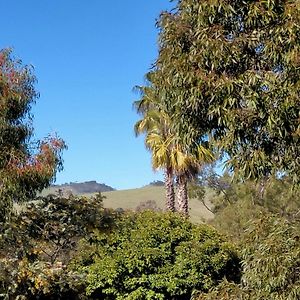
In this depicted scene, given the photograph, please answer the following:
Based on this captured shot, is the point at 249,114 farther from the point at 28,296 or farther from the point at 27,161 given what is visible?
the point at 28,296

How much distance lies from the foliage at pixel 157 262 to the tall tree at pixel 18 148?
4.95 meters

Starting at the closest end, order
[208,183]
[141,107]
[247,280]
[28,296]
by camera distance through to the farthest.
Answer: [247,280] → [28,296] → [141,107] → [208,183]

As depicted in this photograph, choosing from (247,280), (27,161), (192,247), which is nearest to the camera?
(247,280)

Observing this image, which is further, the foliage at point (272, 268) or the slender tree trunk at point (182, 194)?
the slender tree trunk at point (182, 194)

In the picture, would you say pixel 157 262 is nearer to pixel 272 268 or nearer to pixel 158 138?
pixel 158 138

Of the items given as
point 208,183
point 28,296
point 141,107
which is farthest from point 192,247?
point 208,183

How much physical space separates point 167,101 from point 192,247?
8227mm

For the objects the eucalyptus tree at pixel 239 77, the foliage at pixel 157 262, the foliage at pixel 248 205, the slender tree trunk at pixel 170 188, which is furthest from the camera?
the foliage at pixel 248 205

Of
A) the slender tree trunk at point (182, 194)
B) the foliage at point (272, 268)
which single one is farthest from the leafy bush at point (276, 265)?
the slender tree trunk at point (182, 194)

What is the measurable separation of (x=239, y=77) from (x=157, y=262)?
8.91 metres

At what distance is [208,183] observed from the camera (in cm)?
3044

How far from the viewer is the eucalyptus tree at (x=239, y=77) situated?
5590 millimetres

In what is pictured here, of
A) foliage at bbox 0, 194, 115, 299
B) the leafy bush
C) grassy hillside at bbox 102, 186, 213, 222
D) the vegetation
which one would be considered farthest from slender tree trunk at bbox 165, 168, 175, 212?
grassy hillside at bbox 102, 186, 213, 222

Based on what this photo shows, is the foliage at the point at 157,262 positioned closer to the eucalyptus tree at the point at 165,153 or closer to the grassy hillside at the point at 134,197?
the eucalyptus tree at the point at 165,153
